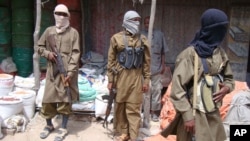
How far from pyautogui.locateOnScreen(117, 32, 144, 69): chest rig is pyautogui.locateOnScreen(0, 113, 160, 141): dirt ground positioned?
120cm

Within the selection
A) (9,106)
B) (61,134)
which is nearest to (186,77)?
(61,134)

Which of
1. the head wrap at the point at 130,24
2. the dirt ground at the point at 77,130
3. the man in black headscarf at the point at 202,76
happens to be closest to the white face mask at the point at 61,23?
the head wrap at the point at 130,24

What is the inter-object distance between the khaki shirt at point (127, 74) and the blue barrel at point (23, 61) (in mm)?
3128

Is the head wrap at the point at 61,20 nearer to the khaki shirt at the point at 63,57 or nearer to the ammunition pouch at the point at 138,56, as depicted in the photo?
the khaki shirt at the point at 63,57

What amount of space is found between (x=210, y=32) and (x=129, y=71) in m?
1.93

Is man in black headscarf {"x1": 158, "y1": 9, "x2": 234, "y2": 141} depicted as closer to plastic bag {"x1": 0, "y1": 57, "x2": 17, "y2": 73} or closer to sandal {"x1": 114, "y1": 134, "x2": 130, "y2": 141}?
sandal {"x1": 114, "y1": 134, "x2": 130, "y2": 141}

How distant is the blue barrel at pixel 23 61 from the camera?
7.16 meters

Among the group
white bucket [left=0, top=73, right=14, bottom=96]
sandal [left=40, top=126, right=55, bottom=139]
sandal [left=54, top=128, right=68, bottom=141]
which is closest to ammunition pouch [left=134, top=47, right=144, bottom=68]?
sandal [left=54, top=128, right=68, bottom=141]

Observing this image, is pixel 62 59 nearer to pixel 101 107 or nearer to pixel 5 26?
pixel 101 107

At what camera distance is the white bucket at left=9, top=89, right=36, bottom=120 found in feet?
17.6

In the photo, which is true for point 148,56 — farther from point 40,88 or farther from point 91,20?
point 91,20

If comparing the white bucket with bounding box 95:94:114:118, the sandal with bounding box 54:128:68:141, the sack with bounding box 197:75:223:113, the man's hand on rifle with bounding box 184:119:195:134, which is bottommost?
the sandal with bounding box 54:128:68:141

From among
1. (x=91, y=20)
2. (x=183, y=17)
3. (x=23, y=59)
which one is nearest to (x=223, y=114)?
(x=183, y=17)

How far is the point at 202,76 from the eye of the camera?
9.55 ft
